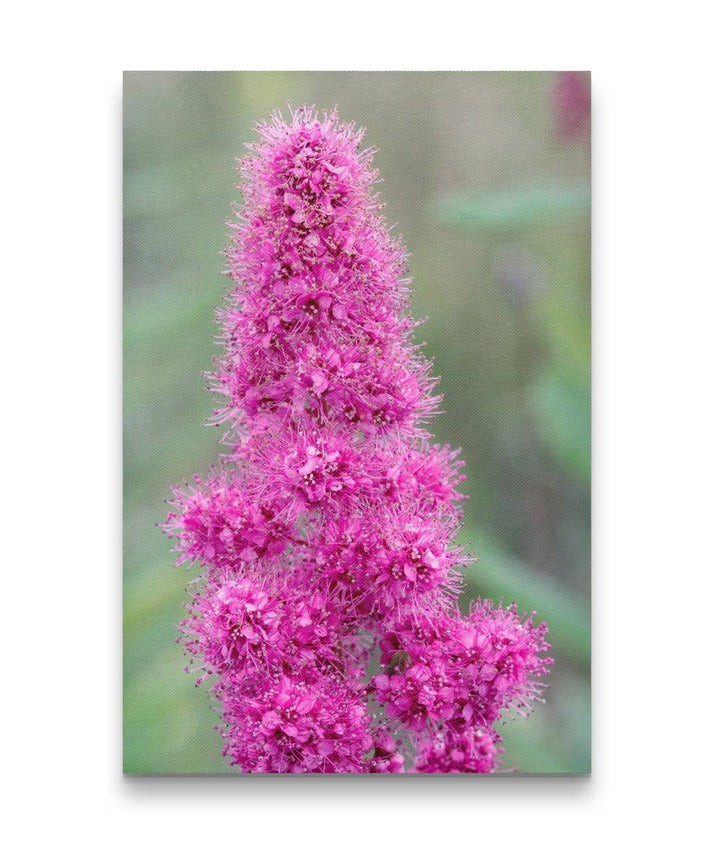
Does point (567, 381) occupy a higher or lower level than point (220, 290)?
lower

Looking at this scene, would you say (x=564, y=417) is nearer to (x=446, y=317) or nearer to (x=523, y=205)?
(x=446, y=317)

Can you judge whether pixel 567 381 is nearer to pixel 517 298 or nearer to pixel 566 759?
pixel 517 298

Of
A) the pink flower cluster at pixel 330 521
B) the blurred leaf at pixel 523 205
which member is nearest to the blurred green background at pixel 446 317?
the blurred leaf at pixel 523 205

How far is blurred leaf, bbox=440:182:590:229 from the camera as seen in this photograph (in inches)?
90.9

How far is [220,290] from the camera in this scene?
2.27 meters

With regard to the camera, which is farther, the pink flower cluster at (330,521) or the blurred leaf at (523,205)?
the blurred leaf at (523,205)

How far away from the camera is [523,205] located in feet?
→ 7.60

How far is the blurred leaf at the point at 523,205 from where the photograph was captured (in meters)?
2.31

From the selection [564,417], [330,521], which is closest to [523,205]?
[564,417]

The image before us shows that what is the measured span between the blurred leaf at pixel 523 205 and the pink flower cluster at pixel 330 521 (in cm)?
28

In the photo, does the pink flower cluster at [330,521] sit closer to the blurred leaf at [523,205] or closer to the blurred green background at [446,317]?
the blurred green background at [446,317]

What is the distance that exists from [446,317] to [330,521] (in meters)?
0.55
